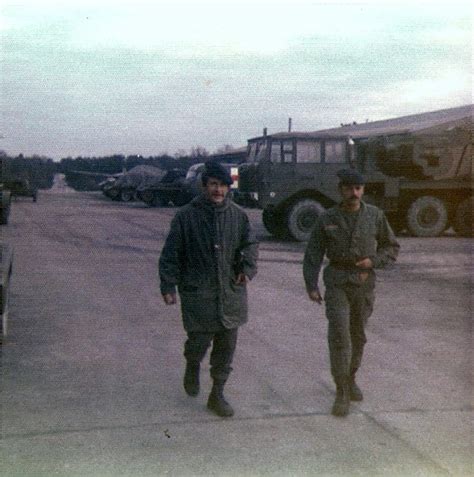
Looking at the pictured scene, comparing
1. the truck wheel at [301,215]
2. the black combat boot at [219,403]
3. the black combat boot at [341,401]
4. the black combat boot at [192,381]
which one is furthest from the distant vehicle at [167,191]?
the black combat boot at [341,401]

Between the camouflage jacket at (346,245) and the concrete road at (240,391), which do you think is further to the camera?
the camouflage jacket at (346,245)

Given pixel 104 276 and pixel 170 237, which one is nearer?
pixel 170 237

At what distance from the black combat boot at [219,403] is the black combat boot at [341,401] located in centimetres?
66

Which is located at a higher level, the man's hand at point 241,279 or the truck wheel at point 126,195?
the man's hand at point 241,279

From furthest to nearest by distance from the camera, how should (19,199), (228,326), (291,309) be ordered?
(19,199) → (291,309) → (228,326)

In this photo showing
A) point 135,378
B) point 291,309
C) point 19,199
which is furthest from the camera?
point 19,199

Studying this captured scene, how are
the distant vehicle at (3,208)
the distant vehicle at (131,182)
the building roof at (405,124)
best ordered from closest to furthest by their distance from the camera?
the building roof at (405,124)
the distant vehicle at (3,208)
the distant vehicle at (131,182)

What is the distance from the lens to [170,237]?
19.9 ft

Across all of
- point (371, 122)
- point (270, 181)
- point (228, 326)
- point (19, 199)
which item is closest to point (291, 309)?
point (228, 326)

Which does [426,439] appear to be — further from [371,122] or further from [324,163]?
[371,122]

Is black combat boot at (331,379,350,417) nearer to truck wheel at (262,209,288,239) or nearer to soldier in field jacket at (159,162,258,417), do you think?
soldier in field jacket at (159,162,258,417)

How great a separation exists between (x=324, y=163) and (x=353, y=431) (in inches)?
587

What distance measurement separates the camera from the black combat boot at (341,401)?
593 centimetres

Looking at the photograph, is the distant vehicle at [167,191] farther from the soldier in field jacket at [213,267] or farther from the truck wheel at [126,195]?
the soldier in field jacket at [213,267]
